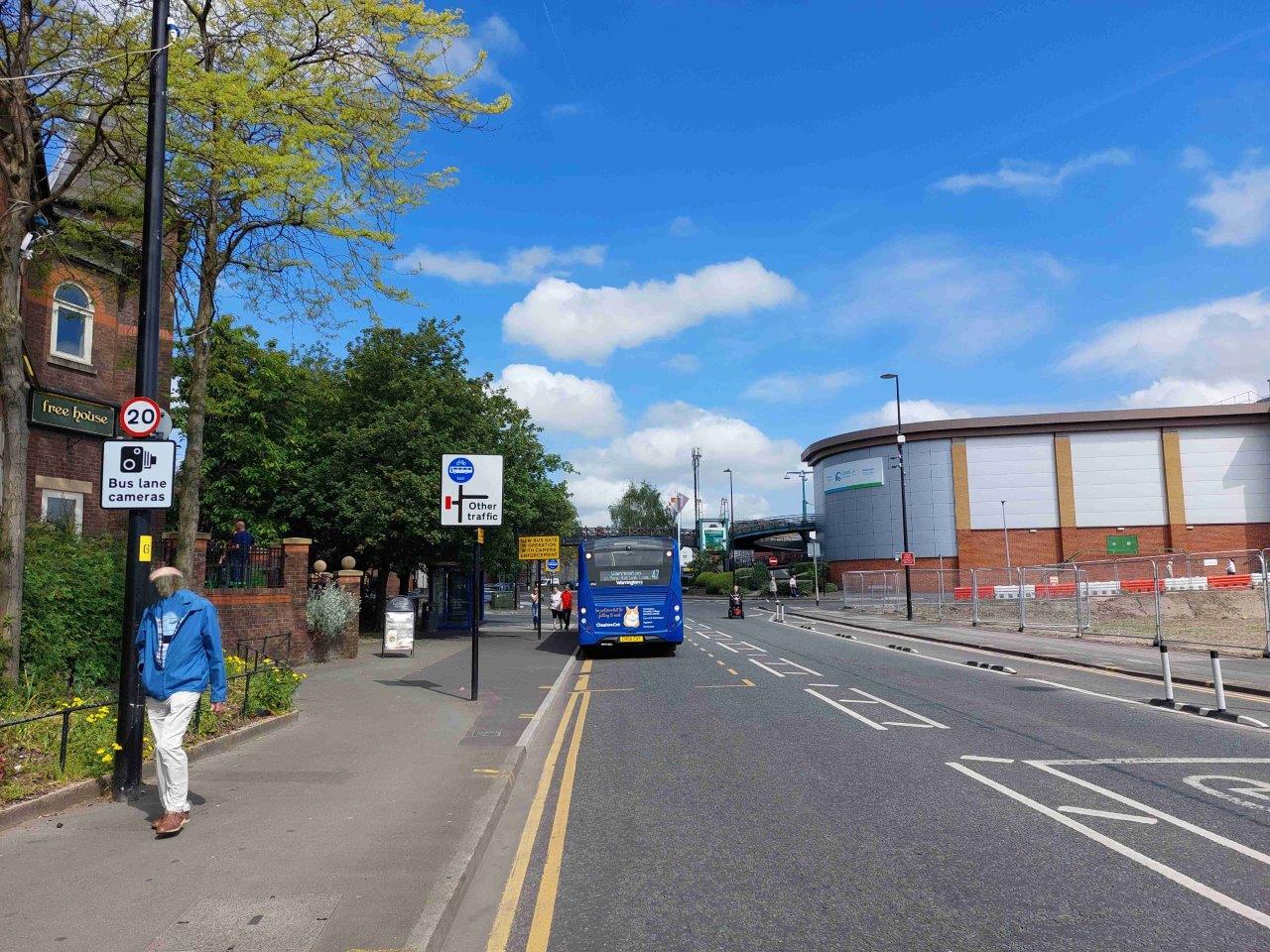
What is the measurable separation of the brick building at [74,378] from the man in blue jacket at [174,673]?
34.7 ft

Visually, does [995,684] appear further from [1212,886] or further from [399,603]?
[399,603]

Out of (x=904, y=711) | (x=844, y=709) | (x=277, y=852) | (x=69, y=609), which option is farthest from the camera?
(x=844, y=709)

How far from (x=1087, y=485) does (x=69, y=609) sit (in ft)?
222

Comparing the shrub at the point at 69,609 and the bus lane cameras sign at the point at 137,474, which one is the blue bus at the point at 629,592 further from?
the bus lane cameras sign at the point at 137,474

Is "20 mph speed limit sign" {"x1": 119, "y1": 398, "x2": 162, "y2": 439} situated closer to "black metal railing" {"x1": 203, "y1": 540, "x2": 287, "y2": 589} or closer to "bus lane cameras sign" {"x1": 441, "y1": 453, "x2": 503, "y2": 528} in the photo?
"bus lane cameras sign" {"x1": 441, "y1": 453, "x2": 503, "y2": 528}

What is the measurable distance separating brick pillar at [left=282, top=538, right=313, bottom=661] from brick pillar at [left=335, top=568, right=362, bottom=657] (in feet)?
4.43

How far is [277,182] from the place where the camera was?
38.8ft

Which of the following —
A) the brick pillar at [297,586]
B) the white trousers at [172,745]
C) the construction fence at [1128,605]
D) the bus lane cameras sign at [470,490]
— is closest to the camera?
the white trousers at [172,745]

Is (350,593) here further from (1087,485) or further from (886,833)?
(1087,485)

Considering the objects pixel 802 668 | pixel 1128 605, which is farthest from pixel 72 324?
pixel 1128 605

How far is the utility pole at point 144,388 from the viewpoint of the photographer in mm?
7277

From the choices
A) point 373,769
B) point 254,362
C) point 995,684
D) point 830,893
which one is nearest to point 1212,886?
point 830,893

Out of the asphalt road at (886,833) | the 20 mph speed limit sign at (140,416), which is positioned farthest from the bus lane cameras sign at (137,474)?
the asphalt road at (886,833)

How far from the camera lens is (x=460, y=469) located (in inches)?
528
